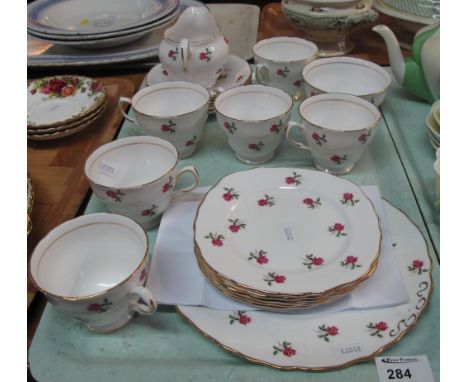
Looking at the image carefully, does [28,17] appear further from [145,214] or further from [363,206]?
[363,206]

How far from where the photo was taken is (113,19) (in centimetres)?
126

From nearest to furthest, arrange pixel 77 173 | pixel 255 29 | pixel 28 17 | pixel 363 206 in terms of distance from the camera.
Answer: pixel 363 206 → pixel 77 173 → pixel 28 17 → pixel 255 29

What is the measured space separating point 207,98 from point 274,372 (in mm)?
483

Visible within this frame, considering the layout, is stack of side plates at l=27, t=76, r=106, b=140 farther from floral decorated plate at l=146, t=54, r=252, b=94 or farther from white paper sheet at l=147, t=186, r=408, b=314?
white paper sheet at l=147, t=186, r=408, b=314

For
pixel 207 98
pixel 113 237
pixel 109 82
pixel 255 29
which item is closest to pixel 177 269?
pixel 113 237

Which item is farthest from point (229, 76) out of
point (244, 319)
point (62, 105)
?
point (244, 319)

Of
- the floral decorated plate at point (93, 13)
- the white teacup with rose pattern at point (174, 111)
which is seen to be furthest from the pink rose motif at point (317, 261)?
the floral decorated plate at point (93, 13)

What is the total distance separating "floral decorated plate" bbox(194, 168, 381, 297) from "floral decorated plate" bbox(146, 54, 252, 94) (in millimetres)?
284

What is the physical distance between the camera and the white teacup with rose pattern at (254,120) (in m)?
0.71

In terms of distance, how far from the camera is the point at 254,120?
707 millimetres

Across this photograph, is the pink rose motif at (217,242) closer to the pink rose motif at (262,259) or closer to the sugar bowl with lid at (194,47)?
the pink rose motif at (262,259)

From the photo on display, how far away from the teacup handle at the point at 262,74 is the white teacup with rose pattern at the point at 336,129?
165mm

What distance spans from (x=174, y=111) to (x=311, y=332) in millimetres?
503

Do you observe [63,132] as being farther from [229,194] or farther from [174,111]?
[229,194]
